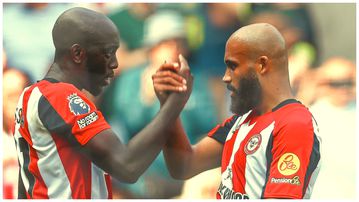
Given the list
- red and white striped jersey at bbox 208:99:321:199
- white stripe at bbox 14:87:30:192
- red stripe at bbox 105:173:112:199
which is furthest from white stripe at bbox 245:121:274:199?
white stripe at bbox 14:87:30:192

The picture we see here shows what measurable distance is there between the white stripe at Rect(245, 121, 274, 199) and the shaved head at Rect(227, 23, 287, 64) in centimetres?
26

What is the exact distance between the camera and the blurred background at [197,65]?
199cm

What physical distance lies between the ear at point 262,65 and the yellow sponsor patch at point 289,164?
0.31 m

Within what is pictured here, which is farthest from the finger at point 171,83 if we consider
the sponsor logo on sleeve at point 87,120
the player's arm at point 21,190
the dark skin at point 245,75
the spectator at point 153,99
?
the player's arm at point 21,190

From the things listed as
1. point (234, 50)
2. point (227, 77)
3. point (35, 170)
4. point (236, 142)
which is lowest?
point (35, 170)

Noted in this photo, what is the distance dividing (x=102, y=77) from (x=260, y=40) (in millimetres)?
595

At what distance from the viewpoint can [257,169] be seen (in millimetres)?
1809

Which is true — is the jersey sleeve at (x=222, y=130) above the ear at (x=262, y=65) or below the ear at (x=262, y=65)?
below

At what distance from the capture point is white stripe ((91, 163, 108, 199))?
74.2 inches

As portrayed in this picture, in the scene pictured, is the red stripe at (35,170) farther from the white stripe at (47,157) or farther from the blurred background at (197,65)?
the blurred background at (197,65)

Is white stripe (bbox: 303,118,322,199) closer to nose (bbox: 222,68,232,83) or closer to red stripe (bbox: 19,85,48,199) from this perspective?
nose (bbox: 222,68,232,83)

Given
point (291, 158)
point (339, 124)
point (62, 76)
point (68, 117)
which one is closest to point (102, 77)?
point (62, 76)

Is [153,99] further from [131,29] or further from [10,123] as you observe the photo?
[10,123]

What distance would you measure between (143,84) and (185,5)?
13.8 inches
